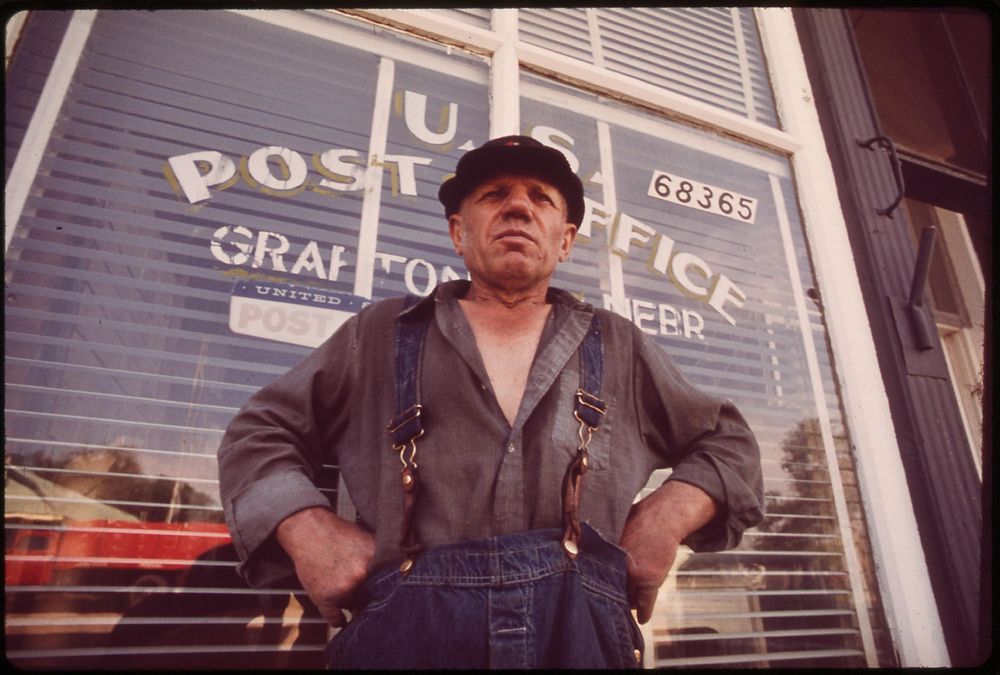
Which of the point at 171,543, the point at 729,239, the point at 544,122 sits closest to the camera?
the point at 171,543

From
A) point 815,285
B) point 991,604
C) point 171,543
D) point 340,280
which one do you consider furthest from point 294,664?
point 815,285

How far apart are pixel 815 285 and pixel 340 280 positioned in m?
2.53

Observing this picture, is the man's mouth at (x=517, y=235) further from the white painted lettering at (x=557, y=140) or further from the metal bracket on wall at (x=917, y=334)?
the metal bracket on wall at (x=917, y=334)

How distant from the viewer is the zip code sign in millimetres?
2854

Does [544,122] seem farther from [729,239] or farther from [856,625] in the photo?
[856,625]

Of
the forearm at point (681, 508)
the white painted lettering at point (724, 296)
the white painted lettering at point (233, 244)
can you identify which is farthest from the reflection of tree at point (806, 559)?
the white painted lettering at point (233, 244)

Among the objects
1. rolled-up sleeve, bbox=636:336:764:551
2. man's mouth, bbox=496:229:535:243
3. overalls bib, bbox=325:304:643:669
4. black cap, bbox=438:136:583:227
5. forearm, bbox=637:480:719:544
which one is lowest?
overalls bib, bbox=325:304:643:669

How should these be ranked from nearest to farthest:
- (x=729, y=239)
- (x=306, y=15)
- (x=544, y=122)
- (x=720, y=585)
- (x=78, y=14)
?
(x=78, y=14) → (x=720, y=585) → (x=306, y=15) → (x=544, y=122) → (x=729, y=239)

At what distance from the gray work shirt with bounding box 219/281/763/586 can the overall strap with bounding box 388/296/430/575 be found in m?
0.03

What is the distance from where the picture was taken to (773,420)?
8.44 ft

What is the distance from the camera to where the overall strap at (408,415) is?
49.1 inches

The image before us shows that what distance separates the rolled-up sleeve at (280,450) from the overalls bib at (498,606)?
0.87 feet

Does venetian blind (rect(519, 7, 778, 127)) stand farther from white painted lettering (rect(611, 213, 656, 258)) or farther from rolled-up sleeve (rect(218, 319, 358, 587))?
rolled-up sleeve (rect(218, 319, 358, 587))

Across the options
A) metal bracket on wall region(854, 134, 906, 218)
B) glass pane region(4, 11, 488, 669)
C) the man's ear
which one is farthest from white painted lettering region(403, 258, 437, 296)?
metal bracket on wall region(854, 134, 906, 218)
